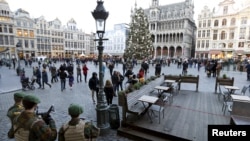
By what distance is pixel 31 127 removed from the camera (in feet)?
7.90

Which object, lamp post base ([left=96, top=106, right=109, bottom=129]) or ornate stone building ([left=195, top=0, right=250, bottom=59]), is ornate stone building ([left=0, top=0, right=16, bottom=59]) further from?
ornate stone building ([left=195, top=0, right=250, bottom=59])

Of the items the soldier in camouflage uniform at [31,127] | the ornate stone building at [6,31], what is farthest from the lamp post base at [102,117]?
the ornate stone building at [6,31]

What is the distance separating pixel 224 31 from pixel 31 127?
53139 millimetres

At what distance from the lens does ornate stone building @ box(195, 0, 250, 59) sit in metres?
41.5

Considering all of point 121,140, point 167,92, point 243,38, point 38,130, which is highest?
point 243,38

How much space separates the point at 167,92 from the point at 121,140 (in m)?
4.79

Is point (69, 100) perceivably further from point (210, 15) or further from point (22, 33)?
point (22, 33)

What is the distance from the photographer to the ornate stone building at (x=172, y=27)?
5394 centimetres

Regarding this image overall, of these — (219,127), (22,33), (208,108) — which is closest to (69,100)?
(208,108)

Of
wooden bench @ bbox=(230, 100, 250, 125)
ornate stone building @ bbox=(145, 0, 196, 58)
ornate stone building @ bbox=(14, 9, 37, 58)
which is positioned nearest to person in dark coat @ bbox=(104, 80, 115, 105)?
wooden bench @ bbox=(230, 100, 250, 125)

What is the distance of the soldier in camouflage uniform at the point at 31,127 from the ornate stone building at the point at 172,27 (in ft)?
183

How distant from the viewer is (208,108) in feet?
23.9

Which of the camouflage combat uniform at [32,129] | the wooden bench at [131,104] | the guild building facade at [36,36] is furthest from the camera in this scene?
the guild building facade at [36,36]

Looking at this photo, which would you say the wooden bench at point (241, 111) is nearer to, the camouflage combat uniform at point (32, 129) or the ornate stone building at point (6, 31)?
the camouflage combat uniform at point (32, 129)
